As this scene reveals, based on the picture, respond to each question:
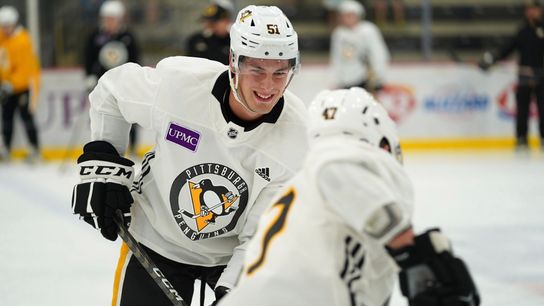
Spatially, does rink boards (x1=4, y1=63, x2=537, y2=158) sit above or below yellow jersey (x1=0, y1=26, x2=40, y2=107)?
below

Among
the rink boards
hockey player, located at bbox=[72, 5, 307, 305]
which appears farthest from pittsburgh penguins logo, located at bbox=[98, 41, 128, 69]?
hockey player, located at bbox=[72, 5, 307, 305]

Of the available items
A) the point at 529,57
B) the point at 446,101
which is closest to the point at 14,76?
the point at 446,101

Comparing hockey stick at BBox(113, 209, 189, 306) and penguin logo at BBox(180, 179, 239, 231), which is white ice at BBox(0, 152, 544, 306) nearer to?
hockey stick at BBox(113, 209, 189, 306)

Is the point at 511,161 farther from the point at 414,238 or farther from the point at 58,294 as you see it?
the point at 414,238

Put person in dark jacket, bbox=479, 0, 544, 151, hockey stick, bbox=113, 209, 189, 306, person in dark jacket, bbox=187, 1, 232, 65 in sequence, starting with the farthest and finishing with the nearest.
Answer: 1. person in dark jacket, bbox=479, 0, 544, 151
2. person in dark jacket, bbox=187, 1, 232, 65
3. hockey stick, bbox=113, 209, 189, 306

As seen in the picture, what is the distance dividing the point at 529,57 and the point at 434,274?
6747 mm

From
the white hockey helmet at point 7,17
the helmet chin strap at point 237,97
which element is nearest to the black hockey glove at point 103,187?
the helmet chin strap at point 237,97

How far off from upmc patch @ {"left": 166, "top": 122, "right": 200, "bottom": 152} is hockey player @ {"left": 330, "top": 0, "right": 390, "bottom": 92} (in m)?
5.43

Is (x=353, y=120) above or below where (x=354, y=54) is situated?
above

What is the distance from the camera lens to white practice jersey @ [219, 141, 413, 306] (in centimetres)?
134

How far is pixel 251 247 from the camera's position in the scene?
5.01ft

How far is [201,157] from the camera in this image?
6.86 ft

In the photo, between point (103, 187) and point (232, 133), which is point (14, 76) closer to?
point (103, 187)

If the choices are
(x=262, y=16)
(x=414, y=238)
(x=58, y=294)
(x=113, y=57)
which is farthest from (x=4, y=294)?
(x=113, y=57)
